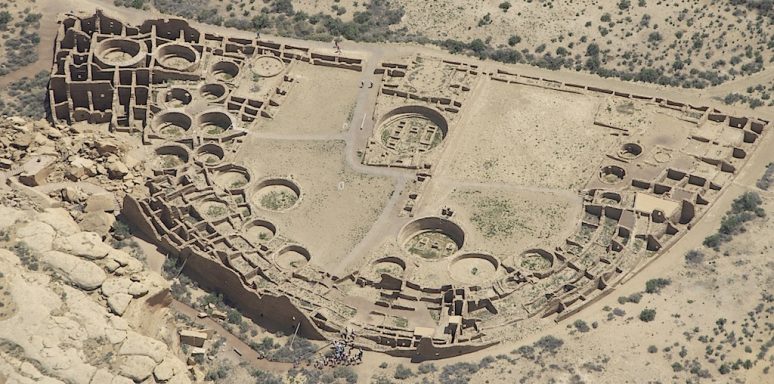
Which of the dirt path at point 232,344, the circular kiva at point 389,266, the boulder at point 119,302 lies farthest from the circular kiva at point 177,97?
the boulder at point 119,302

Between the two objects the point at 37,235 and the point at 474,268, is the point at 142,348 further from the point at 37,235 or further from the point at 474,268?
the point at 474,268

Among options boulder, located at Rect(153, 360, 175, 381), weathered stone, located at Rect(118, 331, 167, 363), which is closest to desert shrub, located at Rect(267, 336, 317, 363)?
weathered stone, located at Rect(118, 331, 167, 363)

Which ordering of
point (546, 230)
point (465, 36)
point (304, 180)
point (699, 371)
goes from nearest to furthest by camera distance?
point (699, 371)
point (546, 230)
point (304, 180)
point (465, 36)

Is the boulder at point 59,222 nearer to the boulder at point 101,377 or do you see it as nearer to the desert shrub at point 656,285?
the boulder at point 101,377

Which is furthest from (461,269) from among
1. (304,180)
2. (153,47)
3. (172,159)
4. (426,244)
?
(153,47)

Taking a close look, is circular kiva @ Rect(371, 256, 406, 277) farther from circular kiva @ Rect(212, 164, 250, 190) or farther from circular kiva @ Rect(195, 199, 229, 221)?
circular kiva @ Rect(212, 164, 250, 190)

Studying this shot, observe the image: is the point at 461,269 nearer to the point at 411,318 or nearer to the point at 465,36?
the point at 411,318

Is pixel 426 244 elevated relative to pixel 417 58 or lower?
lower

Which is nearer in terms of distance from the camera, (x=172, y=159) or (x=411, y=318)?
(x=411, y=318)

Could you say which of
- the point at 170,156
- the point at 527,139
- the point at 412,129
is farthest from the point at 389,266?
the point at 170,156
